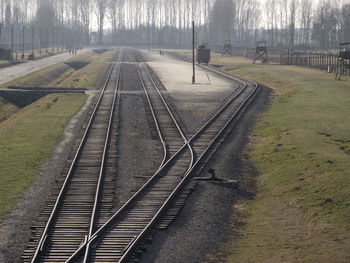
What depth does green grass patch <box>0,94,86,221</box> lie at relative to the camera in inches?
782

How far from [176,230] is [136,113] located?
2257cm

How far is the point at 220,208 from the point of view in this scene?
17.6m

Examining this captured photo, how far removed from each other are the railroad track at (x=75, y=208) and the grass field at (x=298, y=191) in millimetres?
4015

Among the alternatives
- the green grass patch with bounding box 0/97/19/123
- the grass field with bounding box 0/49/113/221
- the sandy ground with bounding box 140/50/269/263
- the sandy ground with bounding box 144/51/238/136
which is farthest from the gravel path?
the green grass patch with bounding box 0/97/19/123

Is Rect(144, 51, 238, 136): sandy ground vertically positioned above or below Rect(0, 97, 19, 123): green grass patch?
above

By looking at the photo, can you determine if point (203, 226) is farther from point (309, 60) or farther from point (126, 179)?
point (309, 60)

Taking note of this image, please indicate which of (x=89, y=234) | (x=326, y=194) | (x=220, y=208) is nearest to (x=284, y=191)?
(x=326, y=194)

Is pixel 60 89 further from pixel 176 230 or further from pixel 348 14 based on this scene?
pixel 348 14

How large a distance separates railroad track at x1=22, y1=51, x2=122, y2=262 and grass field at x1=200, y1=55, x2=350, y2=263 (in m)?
4.01

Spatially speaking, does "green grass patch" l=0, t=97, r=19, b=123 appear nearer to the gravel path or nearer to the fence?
the gravel path

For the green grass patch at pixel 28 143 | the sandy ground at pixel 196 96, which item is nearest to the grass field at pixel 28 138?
the green grass patch at pixel 28 143

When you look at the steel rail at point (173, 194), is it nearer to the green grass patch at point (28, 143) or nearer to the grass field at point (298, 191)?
the grass field at point (298, 191)

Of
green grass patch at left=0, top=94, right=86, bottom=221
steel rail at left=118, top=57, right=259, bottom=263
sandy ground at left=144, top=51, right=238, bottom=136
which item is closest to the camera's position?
steel rail at left=118, top=57, right=259, bottom=263

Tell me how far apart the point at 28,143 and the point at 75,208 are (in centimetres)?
1121
